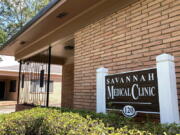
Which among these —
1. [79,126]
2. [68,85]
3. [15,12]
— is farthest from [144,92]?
[15,12]

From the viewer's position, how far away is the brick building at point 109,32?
3330 millimetres

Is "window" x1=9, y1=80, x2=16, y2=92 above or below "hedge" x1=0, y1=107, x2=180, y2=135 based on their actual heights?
above

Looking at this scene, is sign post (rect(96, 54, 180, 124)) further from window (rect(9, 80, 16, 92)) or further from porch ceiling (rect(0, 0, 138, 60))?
window (rect(9, 80, 16, 92))

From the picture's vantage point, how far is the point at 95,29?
4922mm

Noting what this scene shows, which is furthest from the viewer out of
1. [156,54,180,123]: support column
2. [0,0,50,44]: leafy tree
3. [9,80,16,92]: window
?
[0,0,50,44]: leafy tree

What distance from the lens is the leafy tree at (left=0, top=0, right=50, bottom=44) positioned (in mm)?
21812

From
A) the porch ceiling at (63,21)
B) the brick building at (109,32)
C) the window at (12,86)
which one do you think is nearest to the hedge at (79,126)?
the brick building at (109,32)

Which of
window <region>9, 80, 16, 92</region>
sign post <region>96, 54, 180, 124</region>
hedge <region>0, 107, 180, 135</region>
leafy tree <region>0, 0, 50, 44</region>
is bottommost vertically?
hedge <region>0, 107, 180, 135</region>

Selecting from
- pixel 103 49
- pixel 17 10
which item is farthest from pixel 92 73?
pixel 17 10

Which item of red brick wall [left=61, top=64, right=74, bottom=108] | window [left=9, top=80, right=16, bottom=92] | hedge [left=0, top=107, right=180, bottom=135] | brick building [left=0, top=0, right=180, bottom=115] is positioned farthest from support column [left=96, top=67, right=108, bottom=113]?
window [left=9, top=80, right=16, bottom=92]

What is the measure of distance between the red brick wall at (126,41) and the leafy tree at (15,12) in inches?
751

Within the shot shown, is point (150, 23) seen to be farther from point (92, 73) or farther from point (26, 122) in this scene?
point (26, 122)

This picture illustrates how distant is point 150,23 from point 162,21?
26cm

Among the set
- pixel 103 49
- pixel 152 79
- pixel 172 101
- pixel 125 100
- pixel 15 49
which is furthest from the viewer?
pixel 15 49
